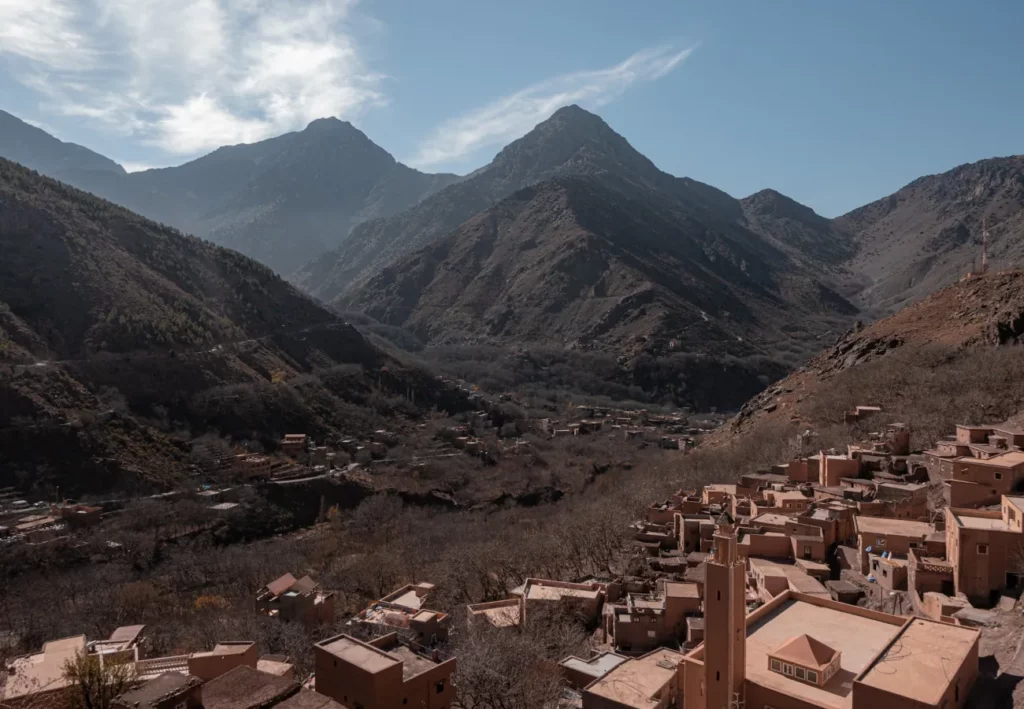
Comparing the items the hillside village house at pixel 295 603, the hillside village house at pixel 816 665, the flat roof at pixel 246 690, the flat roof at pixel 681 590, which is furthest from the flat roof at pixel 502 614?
the flat roof at pixel 246 690

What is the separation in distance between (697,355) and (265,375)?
48.2m

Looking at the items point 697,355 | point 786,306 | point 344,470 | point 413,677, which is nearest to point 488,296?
point 697,355

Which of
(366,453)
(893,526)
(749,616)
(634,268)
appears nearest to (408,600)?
(749,616)

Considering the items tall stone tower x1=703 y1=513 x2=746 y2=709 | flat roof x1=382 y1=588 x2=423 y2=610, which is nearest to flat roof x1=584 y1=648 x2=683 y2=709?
tall stone tower x1=703 y1=513 x2=746 y2=709

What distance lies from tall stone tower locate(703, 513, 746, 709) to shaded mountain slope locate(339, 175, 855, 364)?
237 feet

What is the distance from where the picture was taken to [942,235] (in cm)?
15125

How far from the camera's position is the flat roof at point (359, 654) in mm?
11289

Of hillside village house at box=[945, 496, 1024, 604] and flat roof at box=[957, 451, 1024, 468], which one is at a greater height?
flat roof at box=[957, 451, 1024, 468]

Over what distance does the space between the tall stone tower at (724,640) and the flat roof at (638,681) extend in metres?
1.44

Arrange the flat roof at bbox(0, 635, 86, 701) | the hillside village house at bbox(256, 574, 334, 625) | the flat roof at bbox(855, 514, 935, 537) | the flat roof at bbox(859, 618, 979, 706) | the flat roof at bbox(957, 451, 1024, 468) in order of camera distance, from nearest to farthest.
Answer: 1. the flat roof at bbox(859, 618, 979, 706)
2. the flat roof at bbox(0, 635, 86, 701)
3. the flat roof at bbox(855, 514, 935, 537)
4. the flat roof at bbox(957, 451, 1024, 468)
5. the hillside village house at bbox(256, 574, 334, 625)

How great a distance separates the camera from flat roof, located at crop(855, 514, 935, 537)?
16.1 metres

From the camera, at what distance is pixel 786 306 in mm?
117062

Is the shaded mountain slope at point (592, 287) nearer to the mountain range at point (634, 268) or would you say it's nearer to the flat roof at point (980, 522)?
the mountain range at point (634, 268)

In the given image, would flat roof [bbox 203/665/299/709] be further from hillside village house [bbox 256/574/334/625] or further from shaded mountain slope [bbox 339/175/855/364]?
shaded mountain slope [bbox 339/175/855/364]
